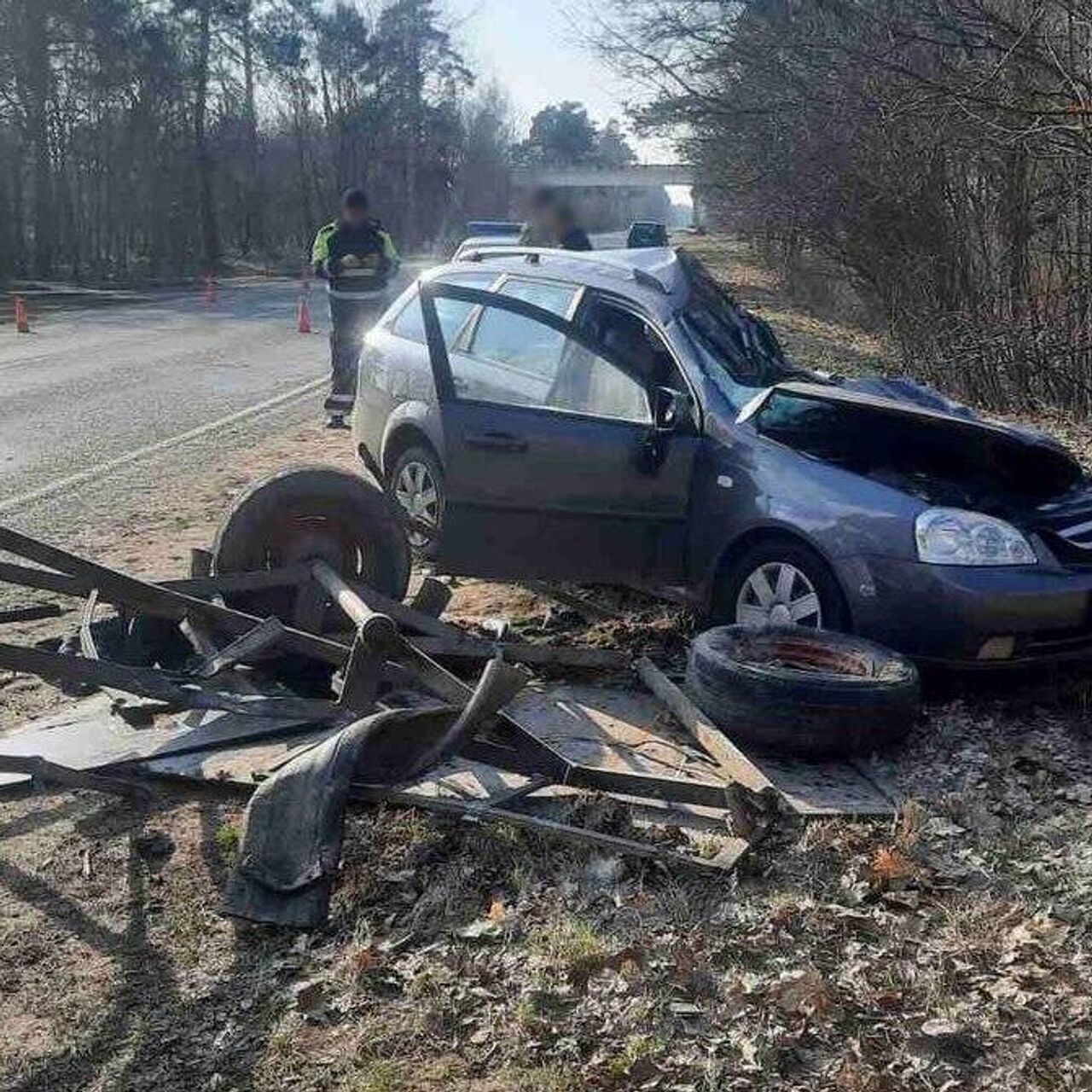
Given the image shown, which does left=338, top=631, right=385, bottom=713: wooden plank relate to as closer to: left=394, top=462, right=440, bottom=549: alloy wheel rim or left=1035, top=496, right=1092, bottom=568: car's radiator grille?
left=394, top=462, right=440, bottom=549: alloy wheel rim

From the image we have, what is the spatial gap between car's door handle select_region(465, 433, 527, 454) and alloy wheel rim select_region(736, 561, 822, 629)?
46.3 inches

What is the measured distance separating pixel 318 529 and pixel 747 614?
186 centimetres

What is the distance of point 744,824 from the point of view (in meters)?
3.77

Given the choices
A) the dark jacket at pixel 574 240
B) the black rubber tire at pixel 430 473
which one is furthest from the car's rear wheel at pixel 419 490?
the dark jacket at pixel 574 240

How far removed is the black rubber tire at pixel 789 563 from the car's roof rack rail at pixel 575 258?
1420mm

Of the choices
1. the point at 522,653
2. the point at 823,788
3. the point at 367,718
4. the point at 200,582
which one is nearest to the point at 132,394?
the point at 200,582

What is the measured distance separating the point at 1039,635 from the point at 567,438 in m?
2.10

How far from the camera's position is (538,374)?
Result: 595cm

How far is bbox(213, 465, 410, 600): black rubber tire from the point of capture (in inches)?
211

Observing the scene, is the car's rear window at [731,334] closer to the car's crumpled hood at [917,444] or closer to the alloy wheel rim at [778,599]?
the car's crumpled hood at [917,444]

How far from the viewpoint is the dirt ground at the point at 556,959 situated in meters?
2.87

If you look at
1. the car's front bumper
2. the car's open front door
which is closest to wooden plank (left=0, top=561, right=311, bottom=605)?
the car's open front door

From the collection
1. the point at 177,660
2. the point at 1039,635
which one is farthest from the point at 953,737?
the point at 177,660

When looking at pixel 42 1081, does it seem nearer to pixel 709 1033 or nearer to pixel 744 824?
pixel 709 1033
